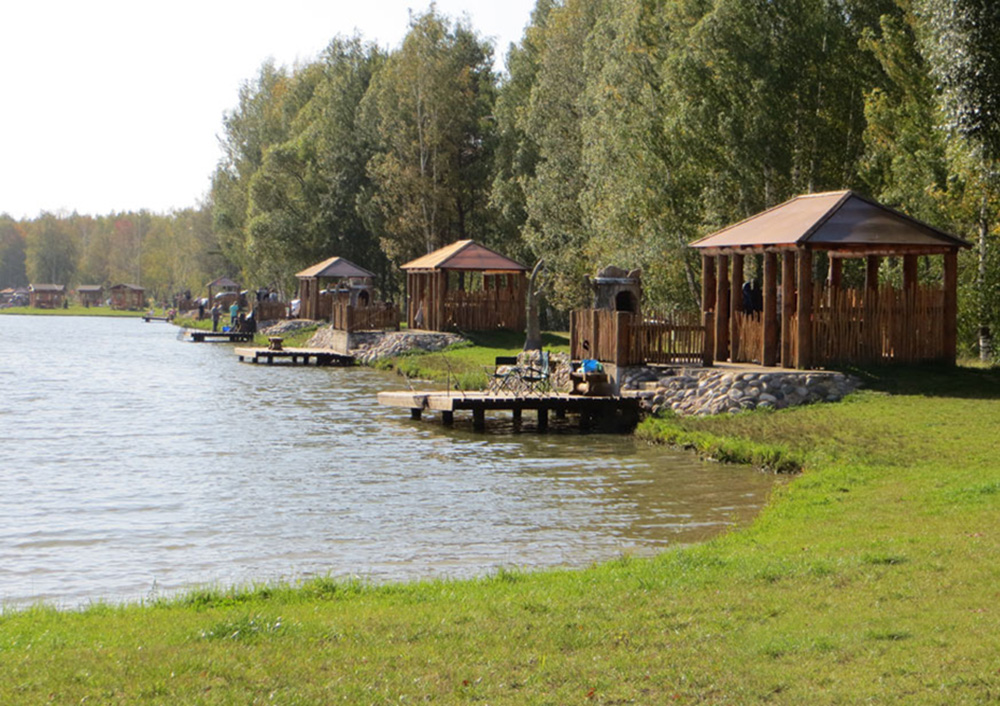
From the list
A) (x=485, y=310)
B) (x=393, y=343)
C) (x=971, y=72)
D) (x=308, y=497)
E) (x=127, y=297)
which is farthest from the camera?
(x=127, y=297)

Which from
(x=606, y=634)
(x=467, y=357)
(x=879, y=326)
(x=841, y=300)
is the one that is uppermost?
(x=841, y=300)

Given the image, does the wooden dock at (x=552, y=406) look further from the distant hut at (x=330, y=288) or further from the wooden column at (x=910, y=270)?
the distant hut at (x=330, y=288)

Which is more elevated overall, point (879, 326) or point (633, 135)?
point (633, 135)

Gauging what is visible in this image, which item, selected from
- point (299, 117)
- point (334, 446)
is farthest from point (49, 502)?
point (299, 117)

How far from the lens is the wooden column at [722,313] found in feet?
93.9

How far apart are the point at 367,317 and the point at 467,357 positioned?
37.2ft

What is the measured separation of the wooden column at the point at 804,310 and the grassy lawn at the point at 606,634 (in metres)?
12.4

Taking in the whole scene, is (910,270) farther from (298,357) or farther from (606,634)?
(298,357)

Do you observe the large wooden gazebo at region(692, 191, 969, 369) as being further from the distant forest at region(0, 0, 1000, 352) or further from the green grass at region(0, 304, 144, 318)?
the green grass at region(0, 304, 144, 318)

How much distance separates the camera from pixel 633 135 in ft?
131

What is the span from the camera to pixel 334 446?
2473 cm

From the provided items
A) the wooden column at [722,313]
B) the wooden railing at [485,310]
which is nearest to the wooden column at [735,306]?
the wooden column at [722,313]

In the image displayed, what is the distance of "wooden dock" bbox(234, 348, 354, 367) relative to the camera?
5047cm

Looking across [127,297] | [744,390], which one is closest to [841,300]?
[744,390]
